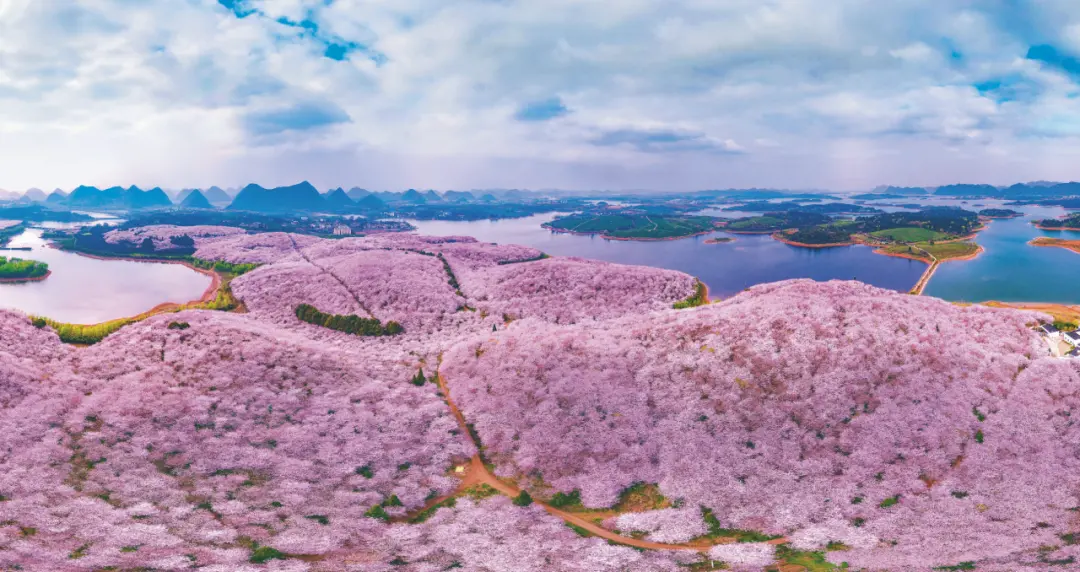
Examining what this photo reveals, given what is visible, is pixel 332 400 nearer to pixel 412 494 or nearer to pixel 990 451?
pixel 412 494

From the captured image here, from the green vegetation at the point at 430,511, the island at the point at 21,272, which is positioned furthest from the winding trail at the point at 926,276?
the island at the point at 21,272

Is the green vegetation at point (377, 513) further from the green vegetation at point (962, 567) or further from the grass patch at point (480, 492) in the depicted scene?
the green vegetation at point (962, 567)

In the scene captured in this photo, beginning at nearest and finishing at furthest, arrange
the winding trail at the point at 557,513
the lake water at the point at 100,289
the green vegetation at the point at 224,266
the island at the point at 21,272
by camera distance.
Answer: the winding trail at the point at 557,513 < the lake water at the point at 100,289 < the island at the point at 21,272 < the green vegetation at the point at 224,266

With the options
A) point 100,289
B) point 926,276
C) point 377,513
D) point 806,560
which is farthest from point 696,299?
point 100,289

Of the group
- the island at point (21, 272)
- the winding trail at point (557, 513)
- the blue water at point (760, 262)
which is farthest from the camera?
the blue water at point (760, 262)

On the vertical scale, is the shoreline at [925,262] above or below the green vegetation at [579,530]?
above

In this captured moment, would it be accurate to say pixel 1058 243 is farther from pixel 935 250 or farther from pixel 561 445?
pixel 561 445
